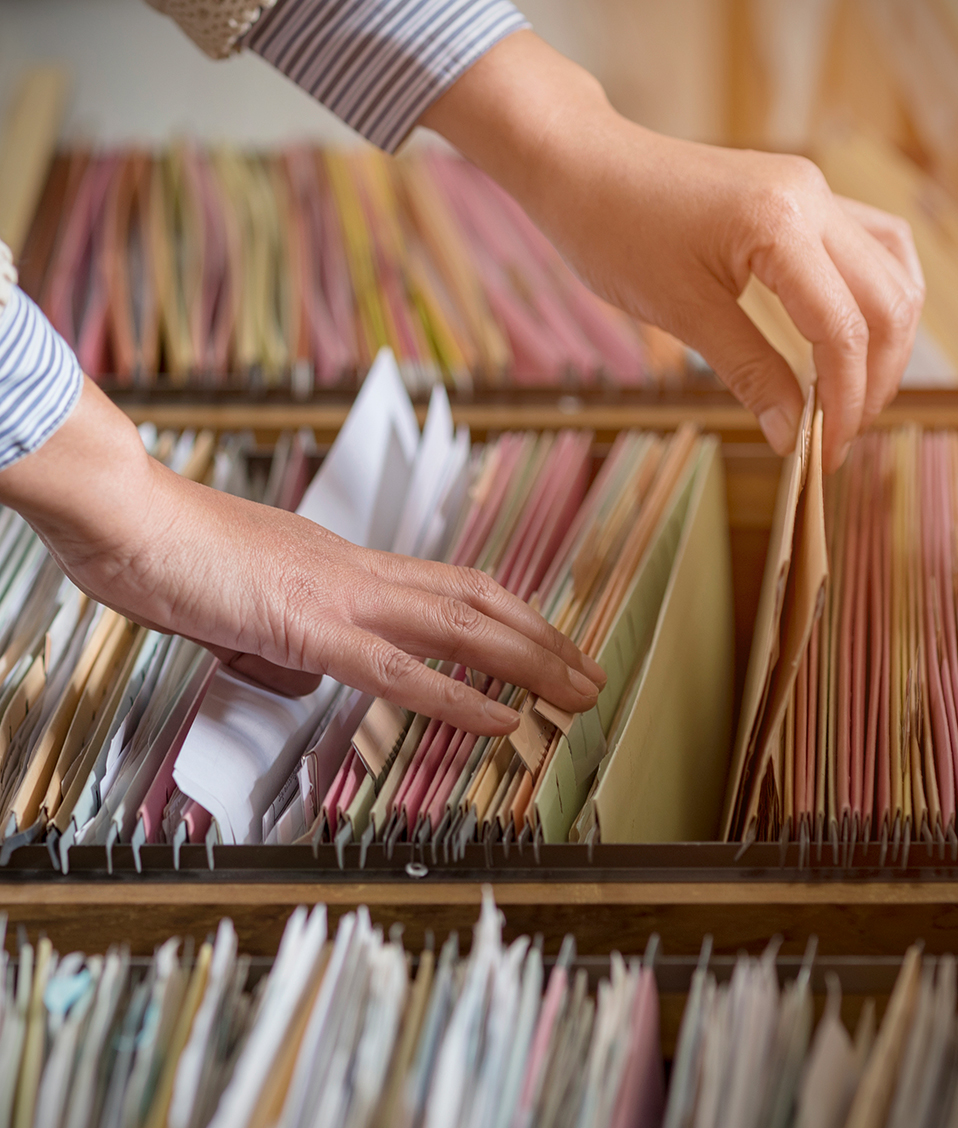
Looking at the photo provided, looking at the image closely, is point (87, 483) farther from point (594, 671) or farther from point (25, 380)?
point (594, 671)

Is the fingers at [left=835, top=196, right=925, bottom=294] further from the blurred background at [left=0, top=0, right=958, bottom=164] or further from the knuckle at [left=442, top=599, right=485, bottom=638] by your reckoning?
the blurred background at [left=0, top=0, right=958, bottom=164]

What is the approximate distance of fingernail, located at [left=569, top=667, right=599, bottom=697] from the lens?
2.43 feet

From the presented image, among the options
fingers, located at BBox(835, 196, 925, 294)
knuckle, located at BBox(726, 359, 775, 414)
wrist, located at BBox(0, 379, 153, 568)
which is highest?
fingers, located at BBox(835, 196, 925, 294)

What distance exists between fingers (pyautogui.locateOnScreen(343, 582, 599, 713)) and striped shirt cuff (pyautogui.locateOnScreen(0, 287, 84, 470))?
233mm

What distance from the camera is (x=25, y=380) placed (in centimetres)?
66

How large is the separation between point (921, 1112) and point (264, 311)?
4.22 ft

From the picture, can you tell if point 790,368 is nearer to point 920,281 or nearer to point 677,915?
point 920,281

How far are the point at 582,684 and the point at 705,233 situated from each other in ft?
1.38

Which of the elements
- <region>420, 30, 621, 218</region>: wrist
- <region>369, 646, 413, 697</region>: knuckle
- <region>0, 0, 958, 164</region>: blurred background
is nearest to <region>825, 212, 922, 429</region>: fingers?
<region>420, 30, 621, 218</region>: wrist

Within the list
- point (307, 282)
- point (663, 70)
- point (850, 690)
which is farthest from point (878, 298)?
point (663, 70)

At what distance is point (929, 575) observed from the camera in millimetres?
921

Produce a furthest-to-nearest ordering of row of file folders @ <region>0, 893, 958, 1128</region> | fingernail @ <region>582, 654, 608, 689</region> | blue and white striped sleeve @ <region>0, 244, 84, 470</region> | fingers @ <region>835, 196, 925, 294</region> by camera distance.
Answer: fingers @ <region>835, 196, 925, 294</region>
fingernail @ <region>582, 654, 608, 689</region>
blue and white striped sleeve @ <region>0, 244, 84, 470</region>
row of file folders @ <region>0, 893, 958, 1128</region>

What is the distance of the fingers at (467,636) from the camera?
2.42 feet

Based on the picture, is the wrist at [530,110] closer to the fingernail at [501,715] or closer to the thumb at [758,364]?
the thumb at [758,364]
